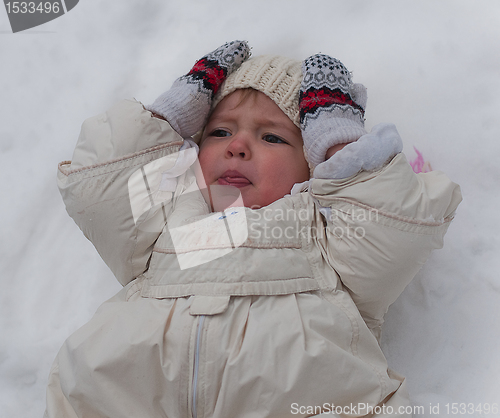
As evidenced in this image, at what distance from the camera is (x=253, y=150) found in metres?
1.24

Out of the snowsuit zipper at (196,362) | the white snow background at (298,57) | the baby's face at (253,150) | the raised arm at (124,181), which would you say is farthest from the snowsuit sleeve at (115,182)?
the white snow background at (298,57)

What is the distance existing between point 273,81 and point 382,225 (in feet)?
1.70

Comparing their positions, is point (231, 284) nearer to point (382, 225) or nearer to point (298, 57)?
point (382, 225)

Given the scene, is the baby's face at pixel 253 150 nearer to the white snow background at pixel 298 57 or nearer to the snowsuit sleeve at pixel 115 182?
the snowsuit sleeve at pixel 115 182

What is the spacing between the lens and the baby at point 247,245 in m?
0.95

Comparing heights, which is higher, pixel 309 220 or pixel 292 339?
pixel 309 220

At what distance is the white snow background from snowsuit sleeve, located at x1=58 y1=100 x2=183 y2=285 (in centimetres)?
38

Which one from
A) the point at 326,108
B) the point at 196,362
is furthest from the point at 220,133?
the point at 196,362

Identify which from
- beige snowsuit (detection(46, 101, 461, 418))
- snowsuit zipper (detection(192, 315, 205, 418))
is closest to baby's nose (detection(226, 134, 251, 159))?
beige snowsuit (detection(46, 101, 461, 418))

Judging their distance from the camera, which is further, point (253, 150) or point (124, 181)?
point (253, 150)

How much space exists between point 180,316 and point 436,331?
0.72m

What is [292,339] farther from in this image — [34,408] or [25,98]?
[25,98]

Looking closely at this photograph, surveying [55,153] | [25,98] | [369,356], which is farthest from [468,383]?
[25,98]

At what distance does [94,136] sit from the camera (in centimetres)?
115
